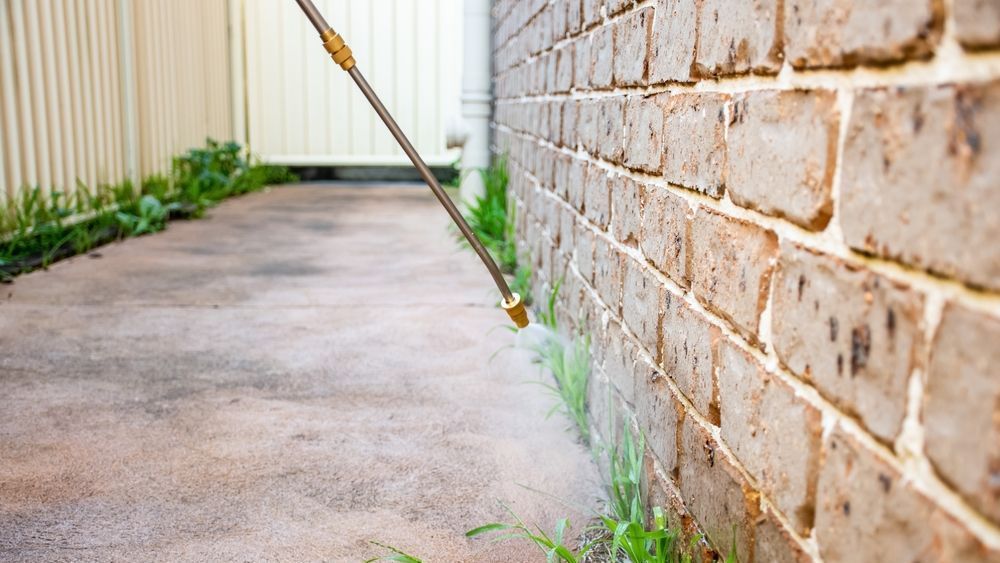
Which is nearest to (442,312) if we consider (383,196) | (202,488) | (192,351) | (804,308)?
(192,351)

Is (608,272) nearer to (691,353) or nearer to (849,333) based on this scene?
(691,353)

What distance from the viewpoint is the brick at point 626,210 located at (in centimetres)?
135

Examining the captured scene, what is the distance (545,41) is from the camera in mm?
2297

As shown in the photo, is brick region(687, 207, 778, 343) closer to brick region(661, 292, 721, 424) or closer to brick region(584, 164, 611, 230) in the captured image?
brick region(661, 292, 721, 424)

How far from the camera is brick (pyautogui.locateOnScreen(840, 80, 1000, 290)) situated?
0.50 meters

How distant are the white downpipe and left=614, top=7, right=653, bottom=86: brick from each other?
2673mm

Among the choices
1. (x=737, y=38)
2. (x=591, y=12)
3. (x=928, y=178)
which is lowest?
(x=928, y=178)

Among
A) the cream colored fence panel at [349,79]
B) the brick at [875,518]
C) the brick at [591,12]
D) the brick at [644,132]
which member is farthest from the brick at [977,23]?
the cream colored fence panel at [349,79]

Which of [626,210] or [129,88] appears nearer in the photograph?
[626,210]

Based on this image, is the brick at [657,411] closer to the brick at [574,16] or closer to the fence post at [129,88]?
the brick at [574,16]

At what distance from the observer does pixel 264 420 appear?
1807mm

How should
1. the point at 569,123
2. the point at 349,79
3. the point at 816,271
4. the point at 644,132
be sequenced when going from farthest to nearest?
the point at 349,79 → the point at 569,123 → the point at 644,132 → the point at 816,271

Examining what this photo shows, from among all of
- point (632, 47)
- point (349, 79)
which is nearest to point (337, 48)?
point (632, 47)

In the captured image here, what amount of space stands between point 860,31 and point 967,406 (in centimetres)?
27
